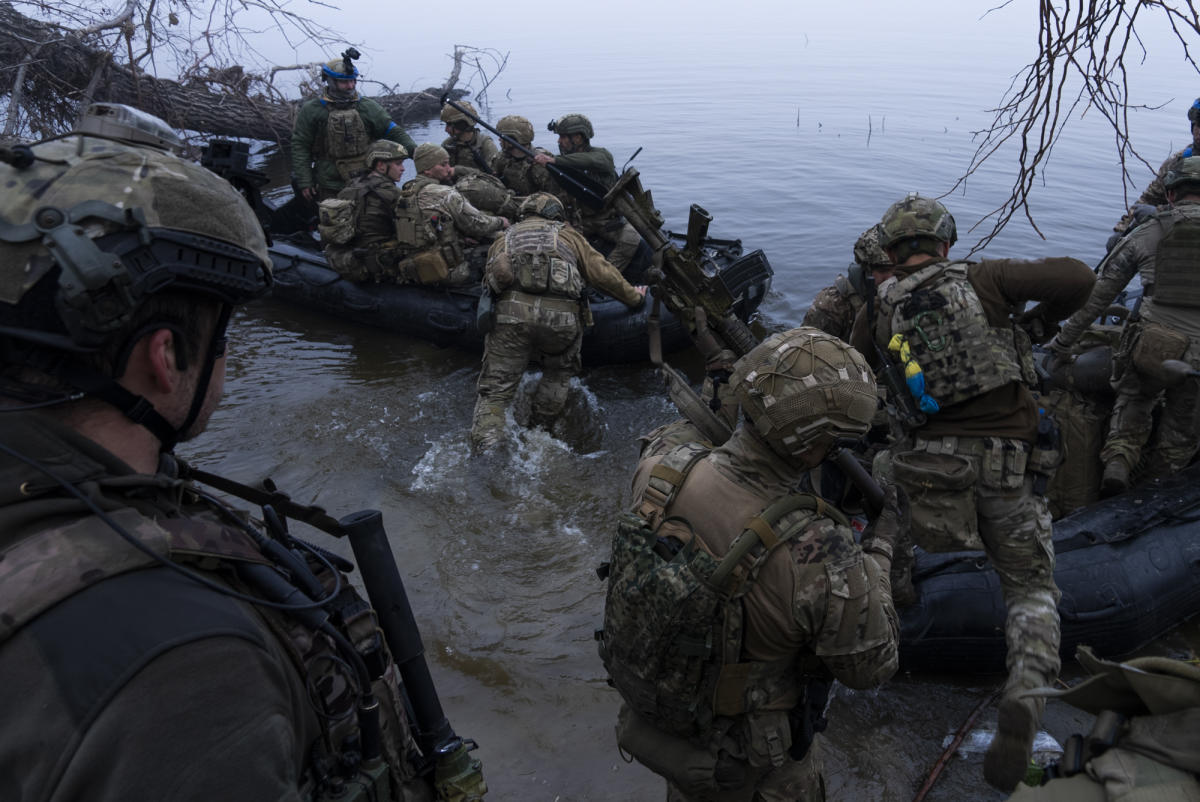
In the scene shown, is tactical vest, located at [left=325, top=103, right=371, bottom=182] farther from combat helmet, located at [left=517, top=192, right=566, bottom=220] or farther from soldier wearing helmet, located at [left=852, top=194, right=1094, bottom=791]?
soldier wearing helmet, located at [left=852, top=194, right=1094, bottom=791]

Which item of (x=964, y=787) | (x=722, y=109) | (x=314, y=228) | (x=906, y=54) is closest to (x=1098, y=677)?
(x=964, y=787)

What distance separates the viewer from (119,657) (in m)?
1.04

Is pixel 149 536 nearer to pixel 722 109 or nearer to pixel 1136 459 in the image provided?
pixel 1136 459

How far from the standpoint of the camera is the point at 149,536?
1180 millimetres

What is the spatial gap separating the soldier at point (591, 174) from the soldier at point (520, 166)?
26cm

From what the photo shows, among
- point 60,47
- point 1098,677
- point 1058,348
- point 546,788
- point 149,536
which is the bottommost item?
point 546,788

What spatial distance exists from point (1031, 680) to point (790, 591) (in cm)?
193

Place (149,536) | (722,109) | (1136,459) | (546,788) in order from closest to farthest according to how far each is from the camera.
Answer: (149,536) < (546,788) < (1136,459) < (722,109)

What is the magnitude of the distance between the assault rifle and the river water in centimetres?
151

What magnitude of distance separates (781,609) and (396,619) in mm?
1021

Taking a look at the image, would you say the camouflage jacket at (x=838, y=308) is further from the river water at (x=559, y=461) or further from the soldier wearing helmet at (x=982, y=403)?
the river water at (x=559, y=461)

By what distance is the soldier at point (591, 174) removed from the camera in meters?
8.00

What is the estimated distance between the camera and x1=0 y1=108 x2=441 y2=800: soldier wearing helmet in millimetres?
1025

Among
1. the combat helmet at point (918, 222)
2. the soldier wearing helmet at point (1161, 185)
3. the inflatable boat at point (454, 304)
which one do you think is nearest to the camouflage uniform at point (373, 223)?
the inflatable boat at point (454, 304)
